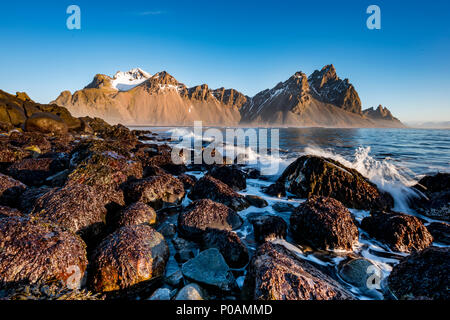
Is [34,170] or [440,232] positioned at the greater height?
[34,170]

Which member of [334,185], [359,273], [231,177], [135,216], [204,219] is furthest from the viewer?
[231,177]

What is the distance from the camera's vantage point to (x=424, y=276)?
8.04 feet

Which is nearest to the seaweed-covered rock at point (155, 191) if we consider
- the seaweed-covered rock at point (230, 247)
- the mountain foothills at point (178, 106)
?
the seaweed-covered rock at point (230, 247)

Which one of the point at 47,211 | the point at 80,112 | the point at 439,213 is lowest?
the point at 439,213

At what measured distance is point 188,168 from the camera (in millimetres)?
9969

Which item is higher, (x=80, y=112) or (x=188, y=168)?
(x=80, y=112)

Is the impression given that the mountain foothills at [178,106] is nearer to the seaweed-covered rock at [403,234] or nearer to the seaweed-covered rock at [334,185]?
the seaweed-covered rock at [334,185]

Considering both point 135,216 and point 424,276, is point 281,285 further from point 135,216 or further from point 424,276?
point 135,216

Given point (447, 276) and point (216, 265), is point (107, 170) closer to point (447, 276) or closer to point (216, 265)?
point (216, 265)

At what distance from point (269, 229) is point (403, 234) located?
252cm

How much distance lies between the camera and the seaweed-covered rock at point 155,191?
4840mm

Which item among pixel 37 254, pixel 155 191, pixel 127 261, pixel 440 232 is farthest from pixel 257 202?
pixel 37 254
